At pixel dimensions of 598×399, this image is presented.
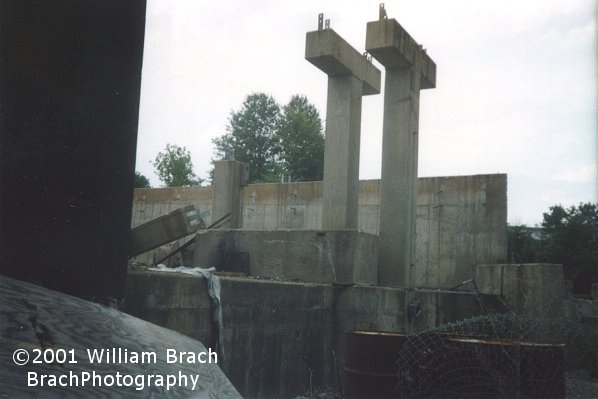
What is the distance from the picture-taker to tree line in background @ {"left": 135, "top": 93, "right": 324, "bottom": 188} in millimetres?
45281

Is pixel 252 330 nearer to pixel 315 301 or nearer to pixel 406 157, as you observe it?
pixel 315 301

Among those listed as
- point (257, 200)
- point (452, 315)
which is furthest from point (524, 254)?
point (452, 315)

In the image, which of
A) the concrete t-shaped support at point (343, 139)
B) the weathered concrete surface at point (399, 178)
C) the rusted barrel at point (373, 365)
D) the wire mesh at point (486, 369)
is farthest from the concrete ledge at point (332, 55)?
the wire mesh at point (486, 369)

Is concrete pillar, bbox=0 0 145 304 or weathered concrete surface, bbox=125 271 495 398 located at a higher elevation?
concrete pillar, bbox=0 0 145 304

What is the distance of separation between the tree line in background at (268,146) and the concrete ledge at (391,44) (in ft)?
105

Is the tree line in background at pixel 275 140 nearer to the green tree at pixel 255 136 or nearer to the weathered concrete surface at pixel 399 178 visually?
the green tree at pixel 255 136

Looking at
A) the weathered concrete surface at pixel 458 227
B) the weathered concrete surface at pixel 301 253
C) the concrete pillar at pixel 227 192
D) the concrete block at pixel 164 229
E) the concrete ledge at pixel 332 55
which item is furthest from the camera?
the weathered concrete surface at pixel 458 227

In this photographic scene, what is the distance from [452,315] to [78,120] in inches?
314

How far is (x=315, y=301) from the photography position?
7781 millimetres

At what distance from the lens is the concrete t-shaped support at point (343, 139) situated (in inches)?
380

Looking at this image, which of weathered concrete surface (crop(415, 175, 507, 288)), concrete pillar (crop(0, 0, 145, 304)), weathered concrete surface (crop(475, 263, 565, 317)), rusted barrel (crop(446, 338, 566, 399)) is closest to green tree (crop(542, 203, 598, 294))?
weathered concrete surface (crop(415, 175, 507, 288))

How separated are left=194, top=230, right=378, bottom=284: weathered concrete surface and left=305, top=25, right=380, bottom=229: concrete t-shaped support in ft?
2.83

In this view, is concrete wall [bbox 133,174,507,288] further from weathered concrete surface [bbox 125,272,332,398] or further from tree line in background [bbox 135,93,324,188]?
tree line in background [bbox 135,93,324,188]

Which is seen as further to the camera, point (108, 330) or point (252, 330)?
point (252, 330)
